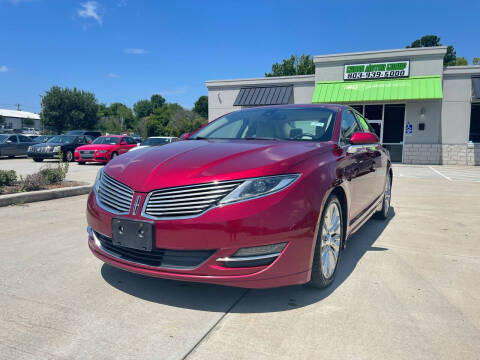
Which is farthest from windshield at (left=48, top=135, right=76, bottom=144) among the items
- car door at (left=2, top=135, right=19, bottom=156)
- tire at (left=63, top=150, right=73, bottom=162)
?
car door at (left=2, top=135, right=19, bottom=156)

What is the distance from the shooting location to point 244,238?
2.35m

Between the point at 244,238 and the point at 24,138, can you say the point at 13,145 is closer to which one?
the point at 24,138

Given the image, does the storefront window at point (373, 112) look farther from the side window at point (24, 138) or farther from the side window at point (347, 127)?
the side window at point (24, 138)

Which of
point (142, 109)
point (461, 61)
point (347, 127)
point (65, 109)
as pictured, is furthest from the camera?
point (142, 109)

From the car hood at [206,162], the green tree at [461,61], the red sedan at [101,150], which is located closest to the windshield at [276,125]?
the car hood at [206,162]

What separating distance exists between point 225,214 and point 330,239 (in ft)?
3.54

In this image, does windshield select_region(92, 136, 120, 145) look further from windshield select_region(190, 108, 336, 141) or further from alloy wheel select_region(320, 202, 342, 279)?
alloy wheel select_region(320, 202, 342, 279)

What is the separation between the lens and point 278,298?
2.84 m

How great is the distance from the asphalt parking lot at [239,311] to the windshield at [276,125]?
1330 mm

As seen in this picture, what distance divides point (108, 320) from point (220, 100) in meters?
20.8

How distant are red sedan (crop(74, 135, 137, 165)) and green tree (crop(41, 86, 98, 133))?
3211 cm

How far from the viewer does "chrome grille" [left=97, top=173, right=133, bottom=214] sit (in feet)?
8.58

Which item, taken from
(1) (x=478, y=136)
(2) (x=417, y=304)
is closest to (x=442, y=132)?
(1) (x=478, y=136)

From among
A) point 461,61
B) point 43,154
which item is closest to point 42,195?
point 43,154
